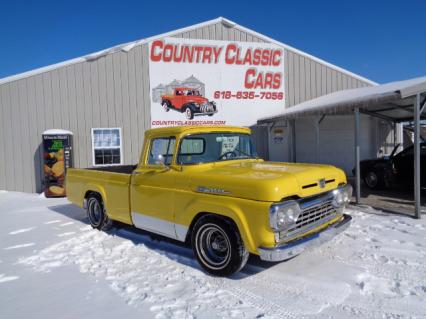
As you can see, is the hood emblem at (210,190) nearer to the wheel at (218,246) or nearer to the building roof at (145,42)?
the wheel at (218,246)

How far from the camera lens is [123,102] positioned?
12.4 m

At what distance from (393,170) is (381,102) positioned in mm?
3298

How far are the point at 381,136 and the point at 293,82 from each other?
4590 millimetres

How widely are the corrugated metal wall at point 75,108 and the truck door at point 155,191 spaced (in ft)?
24.3

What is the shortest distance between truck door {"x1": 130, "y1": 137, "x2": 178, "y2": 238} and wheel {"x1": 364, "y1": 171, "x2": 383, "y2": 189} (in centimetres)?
804

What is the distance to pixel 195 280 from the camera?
13.5 feet

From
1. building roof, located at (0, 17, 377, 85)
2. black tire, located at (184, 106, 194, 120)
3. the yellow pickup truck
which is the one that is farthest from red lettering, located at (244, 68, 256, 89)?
the yellow pickup truck

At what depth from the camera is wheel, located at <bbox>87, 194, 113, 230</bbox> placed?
6.44 meters

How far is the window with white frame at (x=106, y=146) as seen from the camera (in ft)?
40.0

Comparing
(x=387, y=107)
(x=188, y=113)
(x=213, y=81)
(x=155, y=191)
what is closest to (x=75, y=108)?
(x=188, y=113)

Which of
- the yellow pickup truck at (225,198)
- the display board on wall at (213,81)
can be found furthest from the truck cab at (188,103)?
the yellow pickup truck at (225,198)

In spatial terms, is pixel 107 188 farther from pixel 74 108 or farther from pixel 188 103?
pixel 188 103

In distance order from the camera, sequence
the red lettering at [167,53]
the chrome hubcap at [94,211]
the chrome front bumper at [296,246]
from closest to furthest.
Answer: the chrome front bumper at [296,246], the chrome hubcap at [94,211], the red lettering at [167,53]

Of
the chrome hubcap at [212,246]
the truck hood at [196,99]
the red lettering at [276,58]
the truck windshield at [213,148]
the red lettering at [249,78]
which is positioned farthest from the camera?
the red lettering at [276,58]
